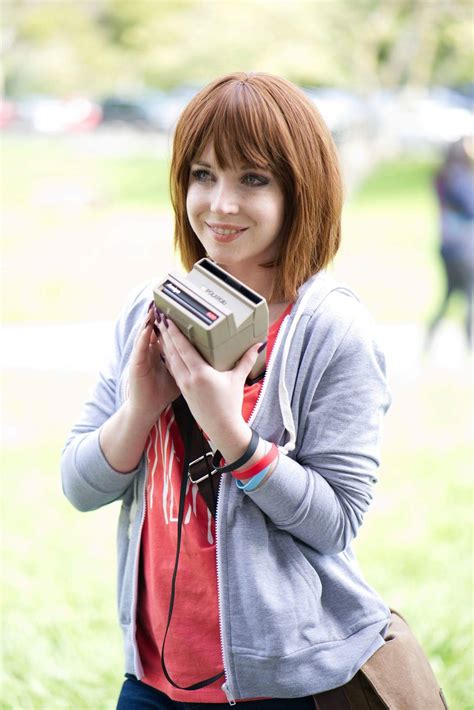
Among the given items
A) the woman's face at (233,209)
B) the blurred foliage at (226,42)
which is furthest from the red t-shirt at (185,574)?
the blurred foliage at (226,42)

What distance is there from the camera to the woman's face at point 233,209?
1.15 m

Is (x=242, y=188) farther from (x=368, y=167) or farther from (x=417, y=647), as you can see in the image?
(x=368, y=167)

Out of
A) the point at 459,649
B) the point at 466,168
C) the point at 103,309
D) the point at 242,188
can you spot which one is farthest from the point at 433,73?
the point at 242,188

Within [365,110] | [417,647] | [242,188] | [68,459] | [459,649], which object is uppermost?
[365,110]

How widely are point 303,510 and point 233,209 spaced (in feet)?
1.24

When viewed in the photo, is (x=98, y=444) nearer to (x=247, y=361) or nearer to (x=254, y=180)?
(x=247, y=361)

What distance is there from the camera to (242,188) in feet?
3.78

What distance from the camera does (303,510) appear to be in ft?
3.57

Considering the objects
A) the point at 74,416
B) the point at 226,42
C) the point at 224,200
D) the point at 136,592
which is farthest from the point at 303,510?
the point at 226,42

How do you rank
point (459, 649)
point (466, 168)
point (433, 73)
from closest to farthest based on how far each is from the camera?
point (459, 649) < point (466, 168) < point (433, 73)

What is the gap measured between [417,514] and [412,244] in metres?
5.60

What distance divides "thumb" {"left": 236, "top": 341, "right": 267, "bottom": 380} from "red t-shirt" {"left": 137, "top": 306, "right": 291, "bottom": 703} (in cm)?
8

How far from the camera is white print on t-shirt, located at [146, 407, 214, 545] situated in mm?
1159

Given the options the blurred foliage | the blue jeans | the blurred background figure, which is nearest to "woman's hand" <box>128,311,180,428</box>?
the blue jeans
